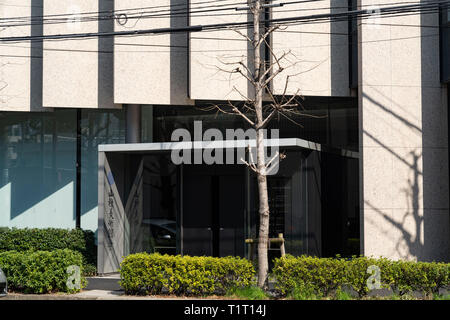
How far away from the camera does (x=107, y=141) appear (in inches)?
840

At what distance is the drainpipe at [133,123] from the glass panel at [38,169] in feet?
→ 7.87

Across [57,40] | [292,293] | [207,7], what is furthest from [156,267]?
[57,40]

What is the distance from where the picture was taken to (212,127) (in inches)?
794

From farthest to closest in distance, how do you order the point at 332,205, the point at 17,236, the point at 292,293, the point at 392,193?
the point at 17,236
the point at 332,205
the point at 392,193
the point at 292,293

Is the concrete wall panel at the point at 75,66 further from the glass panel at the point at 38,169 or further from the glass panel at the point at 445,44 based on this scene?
the glass panel at the point at 445,44

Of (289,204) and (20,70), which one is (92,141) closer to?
(20,70)

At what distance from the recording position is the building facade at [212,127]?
17.0 meters

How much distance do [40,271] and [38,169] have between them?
28.2 ft

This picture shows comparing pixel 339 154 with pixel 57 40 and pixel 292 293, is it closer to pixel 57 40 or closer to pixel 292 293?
pixel 292 293

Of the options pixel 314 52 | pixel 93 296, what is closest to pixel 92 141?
pixel 314 52

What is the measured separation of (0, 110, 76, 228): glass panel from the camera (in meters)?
21.7

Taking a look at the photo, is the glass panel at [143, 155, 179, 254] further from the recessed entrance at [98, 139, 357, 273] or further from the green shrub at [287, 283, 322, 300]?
the green shrub at [287, 283, 322, 300]

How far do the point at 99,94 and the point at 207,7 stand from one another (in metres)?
4.36

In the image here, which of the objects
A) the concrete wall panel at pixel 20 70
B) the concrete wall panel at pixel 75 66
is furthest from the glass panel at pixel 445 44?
the concrete wall panel at pixel 20 70
